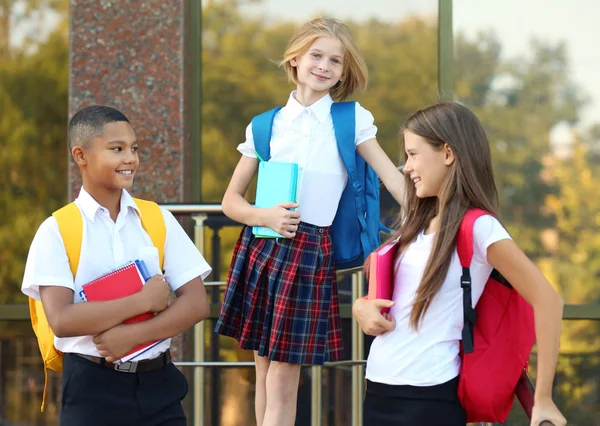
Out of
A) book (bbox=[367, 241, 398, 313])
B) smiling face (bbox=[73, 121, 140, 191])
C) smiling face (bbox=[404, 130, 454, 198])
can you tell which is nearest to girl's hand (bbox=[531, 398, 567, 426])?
book (bbox=[367, 241, 398, 313])

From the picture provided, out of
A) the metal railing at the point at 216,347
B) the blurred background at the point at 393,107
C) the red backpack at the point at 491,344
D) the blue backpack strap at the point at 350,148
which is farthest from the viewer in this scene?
the blurred background at the point at 393,107

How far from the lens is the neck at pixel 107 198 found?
11.0 ft

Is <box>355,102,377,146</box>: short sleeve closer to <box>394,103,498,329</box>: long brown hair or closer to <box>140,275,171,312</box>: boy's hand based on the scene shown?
<box>394,103,498,329</box>: long brown hair

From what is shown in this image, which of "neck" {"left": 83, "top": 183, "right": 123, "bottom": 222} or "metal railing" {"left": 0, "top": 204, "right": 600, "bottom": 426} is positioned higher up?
"neck" {"left": 83, "top": 183, "right": 123, "bottom": 222}

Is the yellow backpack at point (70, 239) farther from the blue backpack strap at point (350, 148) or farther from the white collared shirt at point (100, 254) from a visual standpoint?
the blue backpack strap at point (350, 148)

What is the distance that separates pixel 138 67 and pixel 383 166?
1.99m

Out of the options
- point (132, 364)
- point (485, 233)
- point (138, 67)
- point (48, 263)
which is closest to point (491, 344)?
point (485, 233)

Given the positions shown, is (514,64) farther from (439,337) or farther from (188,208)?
(439,337)

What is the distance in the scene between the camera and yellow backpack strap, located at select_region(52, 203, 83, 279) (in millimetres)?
3203

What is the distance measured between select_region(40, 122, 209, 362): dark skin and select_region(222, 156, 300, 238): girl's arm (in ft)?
2.15

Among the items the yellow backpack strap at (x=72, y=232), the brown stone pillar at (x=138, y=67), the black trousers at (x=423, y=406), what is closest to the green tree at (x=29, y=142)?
the brown stone pillar at (x=138, y=67)

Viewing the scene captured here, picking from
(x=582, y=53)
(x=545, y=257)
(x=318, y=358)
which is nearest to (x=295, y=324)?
(x=318, y=358)

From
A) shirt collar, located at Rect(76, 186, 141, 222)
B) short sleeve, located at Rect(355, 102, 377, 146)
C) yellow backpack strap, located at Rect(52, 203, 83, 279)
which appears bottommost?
yellow backpack strap, located at Rect(52, 203, 83, 279)

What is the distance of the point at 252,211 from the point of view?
407 centimetres
